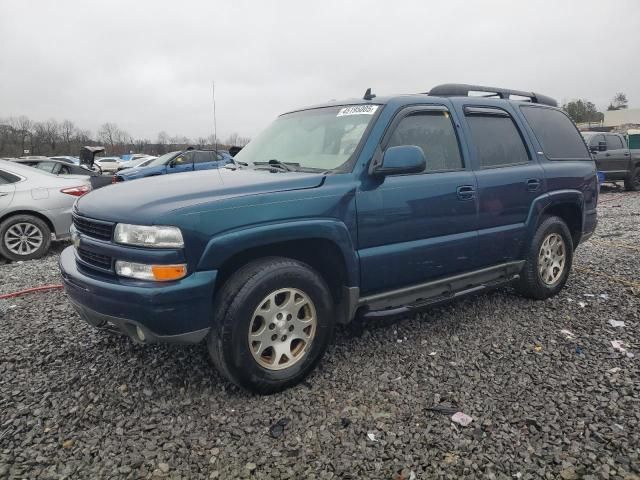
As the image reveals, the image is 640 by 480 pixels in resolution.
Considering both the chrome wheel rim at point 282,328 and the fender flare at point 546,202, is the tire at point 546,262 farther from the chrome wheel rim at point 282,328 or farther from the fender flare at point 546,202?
the chrome wheel rim at point 282,328

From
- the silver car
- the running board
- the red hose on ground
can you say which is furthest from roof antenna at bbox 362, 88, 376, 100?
the silver car

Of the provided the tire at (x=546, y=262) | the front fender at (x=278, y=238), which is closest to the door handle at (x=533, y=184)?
the tire at (x=546, y=262)

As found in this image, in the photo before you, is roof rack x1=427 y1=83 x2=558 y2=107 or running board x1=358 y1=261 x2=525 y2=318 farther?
roof rack x1=427 y1=83 x2=558 y2=107

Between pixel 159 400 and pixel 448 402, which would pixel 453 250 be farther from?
pixel 159 400

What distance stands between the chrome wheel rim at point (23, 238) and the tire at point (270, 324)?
5196 millimetres

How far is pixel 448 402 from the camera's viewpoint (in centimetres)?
274

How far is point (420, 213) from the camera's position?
325 centimetres

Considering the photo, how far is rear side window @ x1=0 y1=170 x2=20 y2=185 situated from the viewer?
21.4 ft

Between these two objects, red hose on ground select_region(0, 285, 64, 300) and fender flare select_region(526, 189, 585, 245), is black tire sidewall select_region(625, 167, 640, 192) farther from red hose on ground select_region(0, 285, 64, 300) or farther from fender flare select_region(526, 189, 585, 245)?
red hose on ground select_region(0, 285, 64, 300)

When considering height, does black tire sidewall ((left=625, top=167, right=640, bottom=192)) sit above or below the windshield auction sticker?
below

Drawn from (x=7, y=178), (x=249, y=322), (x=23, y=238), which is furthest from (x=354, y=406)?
(x=7, y=178)

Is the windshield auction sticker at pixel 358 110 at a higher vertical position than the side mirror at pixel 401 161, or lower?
higher

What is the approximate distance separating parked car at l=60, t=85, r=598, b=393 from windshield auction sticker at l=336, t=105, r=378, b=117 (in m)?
0.02

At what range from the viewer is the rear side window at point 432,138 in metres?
3.37
